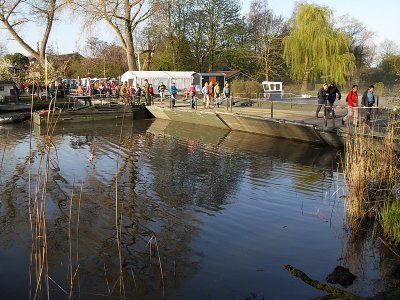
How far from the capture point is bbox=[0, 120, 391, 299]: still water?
620cm

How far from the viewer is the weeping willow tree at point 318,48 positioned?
44719 millimetres

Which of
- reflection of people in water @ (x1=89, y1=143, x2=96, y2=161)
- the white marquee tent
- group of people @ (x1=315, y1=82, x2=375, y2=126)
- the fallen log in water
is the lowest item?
the fallen log in water

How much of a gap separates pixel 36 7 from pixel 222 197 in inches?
1710

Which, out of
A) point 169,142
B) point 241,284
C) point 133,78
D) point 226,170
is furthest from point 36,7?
point 241,284

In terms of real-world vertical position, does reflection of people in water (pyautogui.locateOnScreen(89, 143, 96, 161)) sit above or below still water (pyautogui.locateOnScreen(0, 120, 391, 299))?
above

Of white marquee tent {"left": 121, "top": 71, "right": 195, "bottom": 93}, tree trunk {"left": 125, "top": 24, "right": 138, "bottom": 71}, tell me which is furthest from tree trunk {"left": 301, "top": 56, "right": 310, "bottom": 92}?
tree trunk {"left": 125, "top": 24, "right": 138, "bottom": 71}

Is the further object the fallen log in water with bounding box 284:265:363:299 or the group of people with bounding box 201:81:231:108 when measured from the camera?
the group of people with bounding box 201:81:231:108

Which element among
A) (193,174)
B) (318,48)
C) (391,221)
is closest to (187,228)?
(391,221)

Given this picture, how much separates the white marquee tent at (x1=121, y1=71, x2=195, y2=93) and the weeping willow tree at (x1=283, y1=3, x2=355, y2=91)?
11206 millimetres

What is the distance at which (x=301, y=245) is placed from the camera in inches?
299

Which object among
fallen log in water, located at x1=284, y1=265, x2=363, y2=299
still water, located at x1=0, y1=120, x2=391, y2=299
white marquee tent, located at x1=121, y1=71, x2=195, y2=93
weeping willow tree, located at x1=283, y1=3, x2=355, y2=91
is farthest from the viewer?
weeping willow tree, located at x1=283, y1=3, x2=355, y2=91

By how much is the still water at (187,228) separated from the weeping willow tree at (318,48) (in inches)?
1225

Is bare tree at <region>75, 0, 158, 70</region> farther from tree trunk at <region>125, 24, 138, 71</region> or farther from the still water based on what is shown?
the still water

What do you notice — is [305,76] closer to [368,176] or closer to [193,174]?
[193,174]
